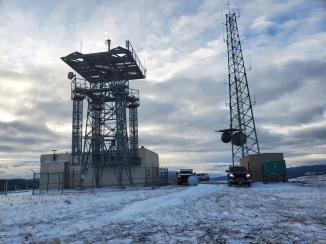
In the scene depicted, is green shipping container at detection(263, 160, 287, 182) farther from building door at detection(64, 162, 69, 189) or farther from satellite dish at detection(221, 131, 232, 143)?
building door at detection(64, 162, 69, 189)

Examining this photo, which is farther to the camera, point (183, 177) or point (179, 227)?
point (183, 177)

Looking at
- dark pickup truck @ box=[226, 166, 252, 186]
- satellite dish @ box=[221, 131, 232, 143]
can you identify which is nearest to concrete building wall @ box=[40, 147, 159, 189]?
satellite dish @ box=[221, 131, 232, 143]

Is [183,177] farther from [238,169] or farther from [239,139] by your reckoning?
[238,169]

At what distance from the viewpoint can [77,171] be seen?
50.5 metres

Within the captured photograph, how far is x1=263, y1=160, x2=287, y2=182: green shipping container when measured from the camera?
130 ft

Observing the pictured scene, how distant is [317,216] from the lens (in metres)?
12.0

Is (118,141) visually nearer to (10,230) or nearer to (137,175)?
(137,175)

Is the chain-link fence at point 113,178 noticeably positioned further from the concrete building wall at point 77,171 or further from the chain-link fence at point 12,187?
the chain-link fence at point 12,187

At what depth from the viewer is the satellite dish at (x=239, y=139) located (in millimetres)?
50906

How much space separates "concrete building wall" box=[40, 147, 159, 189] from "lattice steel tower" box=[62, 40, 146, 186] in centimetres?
81

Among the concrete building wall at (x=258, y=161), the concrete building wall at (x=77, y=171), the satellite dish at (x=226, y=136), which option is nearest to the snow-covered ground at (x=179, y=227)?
the concrete building wall at (x=258, y=161)

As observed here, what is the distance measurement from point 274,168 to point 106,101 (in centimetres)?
2840

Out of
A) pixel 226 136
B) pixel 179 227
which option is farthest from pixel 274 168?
pixel 179 227

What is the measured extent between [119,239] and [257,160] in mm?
37134
